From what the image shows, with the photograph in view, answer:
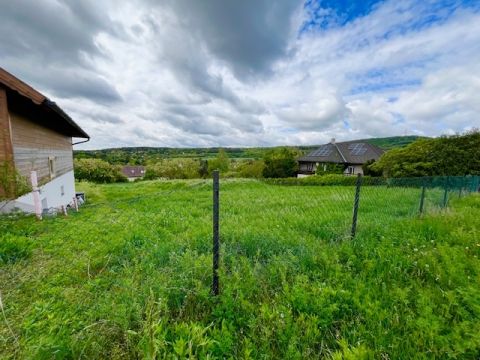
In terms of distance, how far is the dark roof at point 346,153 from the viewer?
3643cm

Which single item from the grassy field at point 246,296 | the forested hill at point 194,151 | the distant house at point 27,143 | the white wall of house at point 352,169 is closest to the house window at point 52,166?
the distant house at point 27,143

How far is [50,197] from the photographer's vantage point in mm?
10055

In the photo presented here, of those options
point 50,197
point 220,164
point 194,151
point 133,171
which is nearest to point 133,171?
point 133,171

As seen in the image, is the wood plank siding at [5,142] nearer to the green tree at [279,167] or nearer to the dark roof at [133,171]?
the green tree at [279,167]

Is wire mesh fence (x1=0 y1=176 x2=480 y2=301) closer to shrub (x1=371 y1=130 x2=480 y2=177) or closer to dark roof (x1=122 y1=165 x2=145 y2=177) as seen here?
shrub (x1=371 y1=130 x2=480 y2=177)

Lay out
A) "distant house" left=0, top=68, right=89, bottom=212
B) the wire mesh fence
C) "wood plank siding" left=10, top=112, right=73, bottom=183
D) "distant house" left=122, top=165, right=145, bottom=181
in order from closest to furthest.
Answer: the wire mesh fence, "distant house" left=0, top=68, right=89, bottom=212, "wood plank siding" left=10, top=112, right=73, bottom=183, "distant house" left=122, top=165, right=145, bottom=181

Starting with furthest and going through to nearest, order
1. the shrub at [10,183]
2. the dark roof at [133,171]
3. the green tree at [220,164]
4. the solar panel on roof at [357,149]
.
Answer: the dark roof at [133,171] < the green tree at [220,164] < the solar panel on roof at [357,149] < the shrub at [10,183]

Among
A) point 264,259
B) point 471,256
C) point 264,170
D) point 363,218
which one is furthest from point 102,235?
point 264,170

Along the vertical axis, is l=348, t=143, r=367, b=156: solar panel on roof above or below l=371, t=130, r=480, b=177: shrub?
above

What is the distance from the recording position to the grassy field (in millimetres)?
1749

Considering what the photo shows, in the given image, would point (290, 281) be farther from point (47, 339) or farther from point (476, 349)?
point (47, 339)

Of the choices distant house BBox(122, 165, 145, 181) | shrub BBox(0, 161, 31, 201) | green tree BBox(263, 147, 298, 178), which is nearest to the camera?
shrub BBox(0, 161, 31, 201)

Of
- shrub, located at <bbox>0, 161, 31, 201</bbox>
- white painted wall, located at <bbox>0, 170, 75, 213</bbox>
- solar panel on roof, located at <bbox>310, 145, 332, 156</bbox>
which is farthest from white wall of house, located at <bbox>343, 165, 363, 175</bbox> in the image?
shrub, located at <bbox>0, 161, 31, 201</bbox>

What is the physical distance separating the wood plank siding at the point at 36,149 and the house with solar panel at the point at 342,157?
108ft
